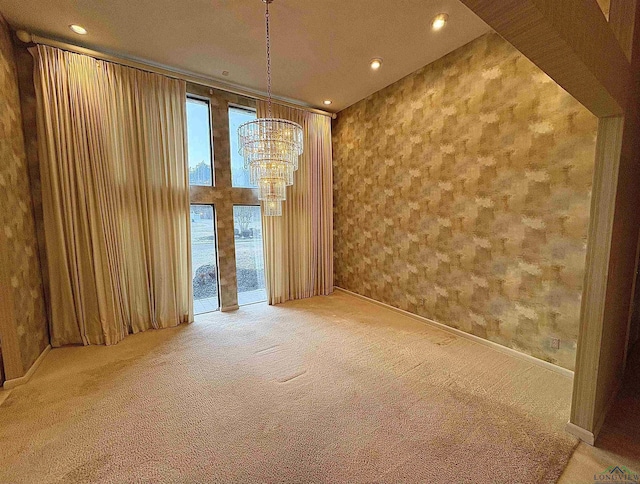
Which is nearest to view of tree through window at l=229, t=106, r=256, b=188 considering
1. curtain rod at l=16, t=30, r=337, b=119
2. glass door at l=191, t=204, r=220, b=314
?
curtain rod at l=16, t=30, r=337, b=119

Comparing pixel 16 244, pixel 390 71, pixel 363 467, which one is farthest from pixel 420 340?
pixel 16 244

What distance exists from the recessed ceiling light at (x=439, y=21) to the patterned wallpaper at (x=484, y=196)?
56cm

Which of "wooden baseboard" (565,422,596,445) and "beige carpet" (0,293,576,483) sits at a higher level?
"wooden baseboard" (565,422,596,445)

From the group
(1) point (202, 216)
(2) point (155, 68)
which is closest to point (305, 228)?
(1) point (202, 216)

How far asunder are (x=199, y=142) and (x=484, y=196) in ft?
12.6

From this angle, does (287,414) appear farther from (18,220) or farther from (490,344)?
(18,220)

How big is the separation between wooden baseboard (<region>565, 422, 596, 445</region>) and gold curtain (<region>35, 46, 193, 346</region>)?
4.02 m

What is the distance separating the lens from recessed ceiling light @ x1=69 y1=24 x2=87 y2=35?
2.59 metres

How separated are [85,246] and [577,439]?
465 centimetres

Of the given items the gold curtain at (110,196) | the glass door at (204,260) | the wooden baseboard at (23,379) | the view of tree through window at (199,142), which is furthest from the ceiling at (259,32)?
the wooden baseboard at (23,379)

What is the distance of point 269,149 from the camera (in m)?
2.55

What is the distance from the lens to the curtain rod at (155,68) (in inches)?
105

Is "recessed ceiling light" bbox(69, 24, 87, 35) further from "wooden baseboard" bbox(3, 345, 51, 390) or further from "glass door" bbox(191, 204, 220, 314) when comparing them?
"wooden baseboard" bbox(3, 345, 51, 390)

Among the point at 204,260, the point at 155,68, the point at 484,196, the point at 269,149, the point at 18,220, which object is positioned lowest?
the point at 204,260
